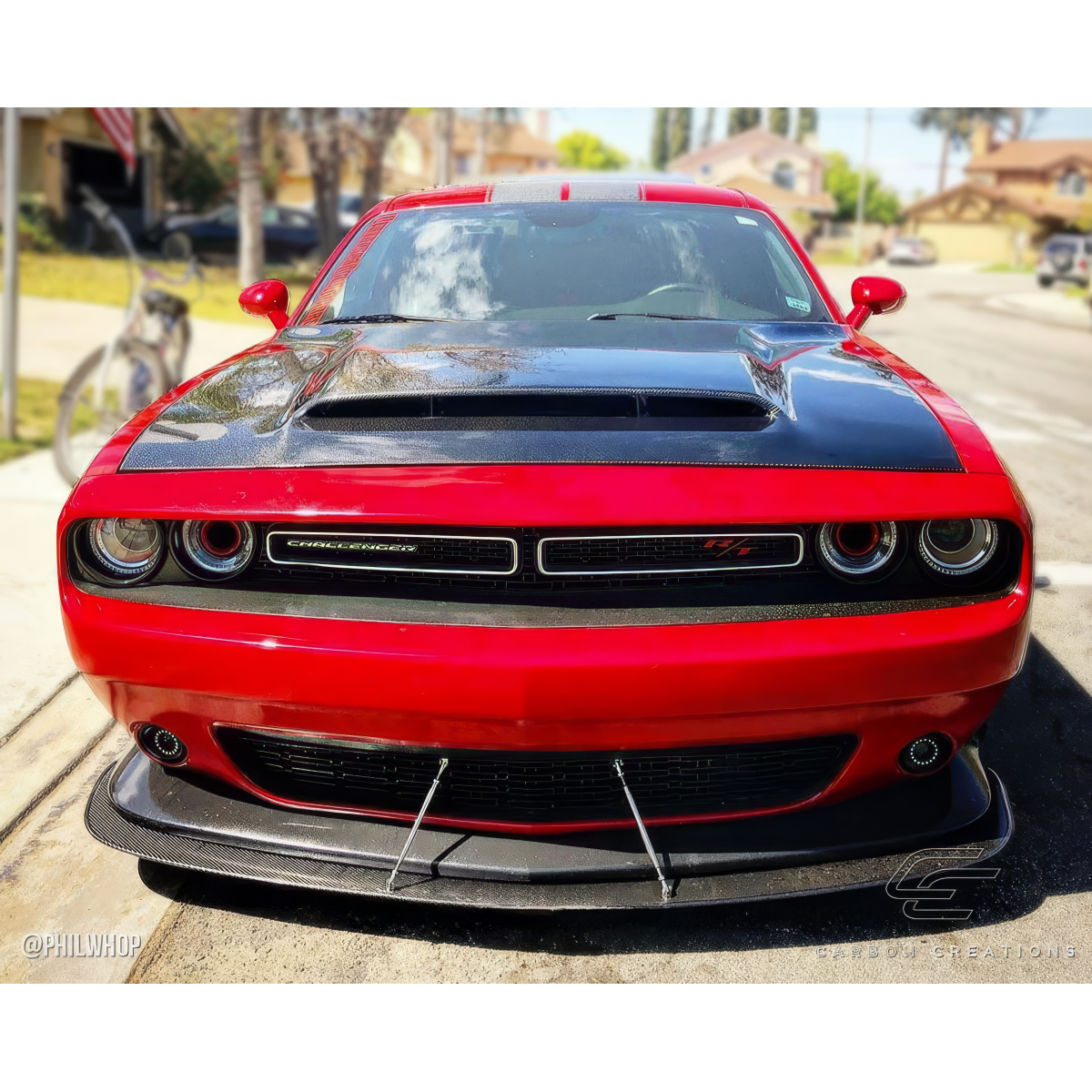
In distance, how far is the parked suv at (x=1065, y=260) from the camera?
1427 inches

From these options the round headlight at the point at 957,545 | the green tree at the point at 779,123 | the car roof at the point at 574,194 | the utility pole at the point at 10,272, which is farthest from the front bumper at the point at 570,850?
the green tree at the point at 779,123

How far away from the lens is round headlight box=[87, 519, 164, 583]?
87.7 inches

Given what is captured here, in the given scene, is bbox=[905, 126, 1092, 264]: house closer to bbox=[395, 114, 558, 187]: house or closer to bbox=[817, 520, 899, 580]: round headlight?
bbox=[395, 114, 558, 187]: house

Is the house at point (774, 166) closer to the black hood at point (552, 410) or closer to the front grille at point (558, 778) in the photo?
the black hood at point (552, 410)

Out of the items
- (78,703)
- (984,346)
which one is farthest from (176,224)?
(78,703)

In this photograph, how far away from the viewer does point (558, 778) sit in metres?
2.16

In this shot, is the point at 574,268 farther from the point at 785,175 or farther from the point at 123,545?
the point at 785,175

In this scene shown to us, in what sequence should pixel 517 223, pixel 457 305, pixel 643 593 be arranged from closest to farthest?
pixel 643 593 < pixel 457 305 < pixel 517 223

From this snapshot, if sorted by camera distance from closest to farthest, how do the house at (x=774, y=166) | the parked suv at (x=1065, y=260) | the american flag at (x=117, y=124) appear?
the american flag at (x=117, y=124) < the parked suv at (x=1065, y=260) < the house at (x=774, y=166)

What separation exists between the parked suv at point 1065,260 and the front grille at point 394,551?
38728mm

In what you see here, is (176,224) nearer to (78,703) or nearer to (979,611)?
(78,703)

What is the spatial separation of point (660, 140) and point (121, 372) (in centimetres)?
10976

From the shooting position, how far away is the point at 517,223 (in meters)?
3.47

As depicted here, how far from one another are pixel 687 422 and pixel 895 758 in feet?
2.58
